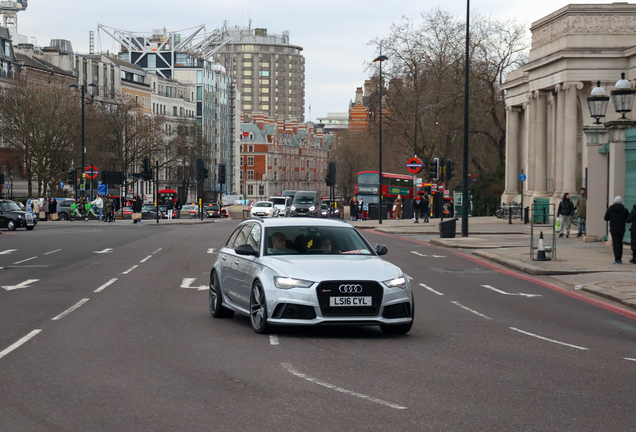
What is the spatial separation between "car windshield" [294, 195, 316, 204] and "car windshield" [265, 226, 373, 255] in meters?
50.4

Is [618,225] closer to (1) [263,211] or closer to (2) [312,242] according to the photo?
(2) [312,242]

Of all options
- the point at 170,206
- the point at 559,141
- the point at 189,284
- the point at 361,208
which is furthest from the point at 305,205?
the point at 189,284

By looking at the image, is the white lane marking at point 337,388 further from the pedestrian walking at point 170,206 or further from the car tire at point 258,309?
the pedestrian walking at point 170,206

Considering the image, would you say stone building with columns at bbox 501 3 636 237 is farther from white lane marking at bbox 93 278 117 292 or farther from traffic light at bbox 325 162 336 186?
white lane marking at bbox 93 278 117 292

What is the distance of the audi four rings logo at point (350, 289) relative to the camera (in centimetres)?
1032

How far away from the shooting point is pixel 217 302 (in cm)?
A: 1262

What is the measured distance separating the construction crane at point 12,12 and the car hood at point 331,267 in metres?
107

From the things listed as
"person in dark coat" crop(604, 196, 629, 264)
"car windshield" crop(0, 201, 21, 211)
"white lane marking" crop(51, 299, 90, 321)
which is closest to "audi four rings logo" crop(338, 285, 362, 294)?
"white lane marking" crop(51, 299, 90, 321)

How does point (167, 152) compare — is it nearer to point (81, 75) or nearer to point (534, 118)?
point (81, 75)

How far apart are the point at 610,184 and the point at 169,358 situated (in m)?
22.2

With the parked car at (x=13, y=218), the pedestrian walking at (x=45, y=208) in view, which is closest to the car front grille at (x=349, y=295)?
the parked car at (x=13, y=218)

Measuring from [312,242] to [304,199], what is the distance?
168 ft

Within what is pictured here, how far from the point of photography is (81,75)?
345 ft

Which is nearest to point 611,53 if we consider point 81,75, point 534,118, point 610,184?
point 534,118
